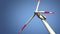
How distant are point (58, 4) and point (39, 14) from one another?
3.03 feet

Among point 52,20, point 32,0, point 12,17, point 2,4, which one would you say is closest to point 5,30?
point 12,17

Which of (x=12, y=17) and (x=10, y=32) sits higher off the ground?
(x=12, y=17)

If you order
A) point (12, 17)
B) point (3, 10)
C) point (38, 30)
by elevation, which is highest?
point (3, 10)

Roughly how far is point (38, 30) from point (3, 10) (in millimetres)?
718

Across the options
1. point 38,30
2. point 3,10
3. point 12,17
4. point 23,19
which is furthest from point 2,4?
point 38,30

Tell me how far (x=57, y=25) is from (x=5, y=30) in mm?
921

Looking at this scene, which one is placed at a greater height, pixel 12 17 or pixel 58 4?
pixel 58 4

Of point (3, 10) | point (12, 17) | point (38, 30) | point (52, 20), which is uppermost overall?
point (3, 10)

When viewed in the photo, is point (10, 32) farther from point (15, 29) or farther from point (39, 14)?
point (39, 14)

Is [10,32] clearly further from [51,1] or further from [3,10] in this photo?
[51,1]

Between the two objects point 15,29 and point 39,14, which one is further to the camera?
point 15,29

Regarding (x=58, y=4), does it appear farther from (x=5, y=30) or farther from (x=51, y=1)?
(x=5, y=30)

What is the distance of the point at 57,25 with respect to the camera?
2.00 m

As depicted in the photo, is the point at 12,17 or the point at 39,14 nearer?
the point at 39,14
